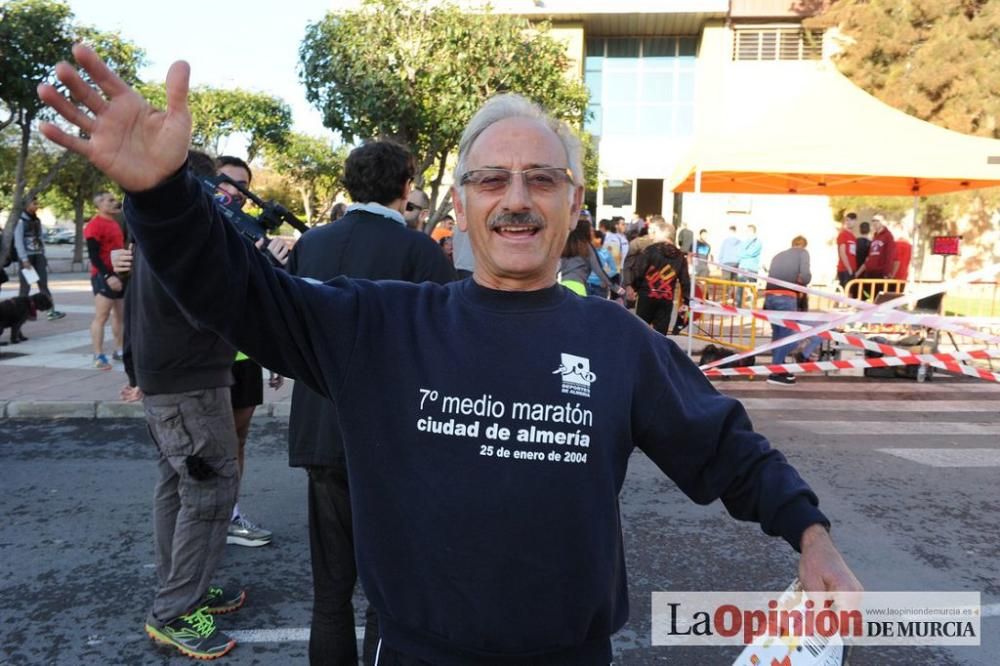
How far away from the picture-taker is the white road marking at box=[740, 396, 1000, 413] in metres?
Result: 8.45

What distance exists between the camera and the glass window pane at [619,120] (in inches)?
1148

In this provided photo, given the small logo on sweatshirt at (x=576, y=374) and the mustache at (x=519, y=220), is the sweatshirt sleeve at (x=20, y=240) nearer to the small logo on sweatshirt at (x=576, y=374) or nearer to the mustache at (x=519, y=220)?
the mustache at (x=519, y=220)

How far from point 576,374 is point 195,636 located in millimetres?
2420

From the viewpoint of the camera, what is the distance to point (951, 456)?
651cm

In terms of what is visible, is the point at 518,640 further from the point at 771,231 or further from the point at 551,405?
the point at 771,231

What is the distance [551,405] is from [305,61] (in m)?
15.8

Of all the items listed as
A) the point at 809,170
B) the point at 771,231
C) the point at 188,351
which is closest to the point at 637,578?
the point at 188,351

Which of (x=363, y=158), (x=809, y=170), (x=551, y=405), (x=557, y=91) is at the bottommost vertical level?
(x=551, y=405)

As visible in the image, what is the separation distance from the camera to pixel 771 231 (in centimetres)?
2623

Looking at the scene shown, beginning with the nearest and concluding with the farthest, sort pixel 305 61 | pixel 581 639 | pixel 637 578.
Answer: pixel 581 639 → pixel 637 578 → pixel 305 61

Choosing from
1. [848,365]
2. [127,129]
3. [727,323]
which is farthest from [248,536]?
[727,323]

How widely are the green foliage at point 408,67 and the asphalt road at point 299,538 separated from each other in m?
9.09

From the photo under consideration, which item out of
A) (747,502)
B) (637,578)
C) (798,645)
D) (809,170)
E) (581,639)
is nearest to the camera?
(798,645)

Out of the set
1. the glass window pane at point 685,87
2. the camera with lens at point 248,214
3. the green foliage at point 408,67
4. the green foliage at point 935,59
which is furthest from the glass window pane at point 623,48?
the camera with lens at point 248,214
